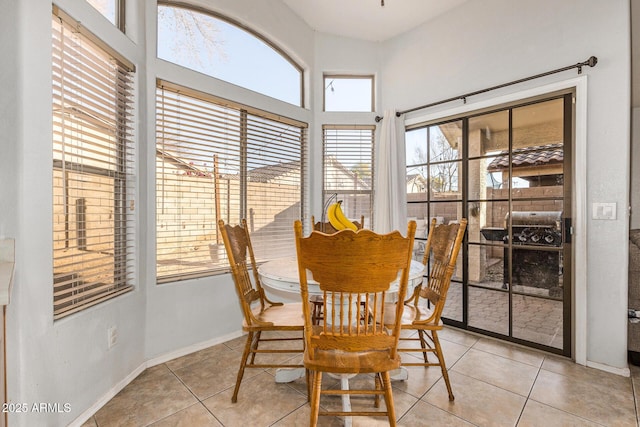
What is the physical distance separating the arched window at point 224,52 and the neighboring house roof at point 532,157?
2141 millimetres

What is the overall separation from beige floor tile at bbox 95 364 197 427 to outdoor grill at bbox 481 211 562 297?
2.61 meters

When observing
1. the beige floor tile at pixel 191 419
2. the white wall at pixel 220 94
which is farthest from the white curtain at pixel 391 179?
the beige floor tile at pixel 191 419

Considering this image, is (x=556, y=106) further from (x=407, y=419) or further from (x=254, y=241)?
(x=254, y=241)

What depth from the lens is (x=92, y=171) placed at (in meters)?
1.68

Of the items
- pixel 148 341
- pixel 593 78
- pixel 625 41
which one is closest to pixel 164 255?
pixel 148 341

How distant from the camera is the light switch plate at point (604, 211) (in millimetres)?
1976

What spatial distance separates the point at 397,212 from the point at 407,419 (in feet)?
6.42

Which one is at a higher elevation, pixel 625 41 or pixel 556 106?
pixel 625 41

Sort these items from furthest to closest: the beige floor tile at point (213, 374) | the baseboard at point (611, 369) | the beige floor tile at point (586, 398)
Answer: the baseboard at point (611, 369)
the beige floor tile at point (213, 374)
the beige floor tile at point (586, 398)

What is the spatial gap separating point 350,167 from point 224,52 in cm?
171

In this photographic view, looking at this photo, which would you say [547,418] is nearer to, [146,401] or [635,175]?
[146,401]

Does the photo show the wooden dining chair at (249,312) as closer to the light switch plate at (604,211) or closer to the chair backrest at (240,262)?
the chair backrest at (240,262)

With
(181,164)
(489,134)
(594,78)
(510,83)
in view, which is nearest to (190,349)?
(181,164)

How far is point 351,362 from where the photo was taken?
124 cm
